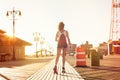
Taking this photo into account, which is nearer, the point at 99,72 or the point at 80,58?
the point at 99,72

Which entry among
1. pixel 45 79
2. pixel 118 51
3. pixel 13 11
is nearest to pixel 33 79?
pixel 45 79

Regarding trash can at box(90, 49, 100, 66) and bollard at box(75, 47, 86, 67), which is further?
trash can at box(90, 49, 100, 66)

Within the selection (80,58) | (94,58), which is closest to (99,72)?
(80,58)

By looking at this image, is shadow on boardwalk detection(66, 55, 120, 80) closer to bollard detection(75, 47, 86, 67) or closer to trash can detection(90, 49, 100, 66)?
bollard detection(75, 47, 86, 67)

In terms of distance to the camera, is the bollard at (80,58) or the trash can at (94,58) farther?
the trash can at (94,58)

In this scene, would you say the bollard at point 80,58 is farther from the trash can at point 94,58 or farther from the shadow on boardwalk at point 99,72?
the shadow on boardwalk at point 99,72

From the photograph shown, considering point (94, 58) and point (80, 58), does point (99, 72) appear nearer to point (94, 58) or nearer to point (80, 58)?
point (80, 58)

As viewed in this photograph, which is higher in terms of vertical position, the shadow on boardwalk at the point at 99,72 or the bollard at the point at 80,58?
the bollard at the point at 80,58

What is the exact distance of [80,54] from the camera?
70.8 feet

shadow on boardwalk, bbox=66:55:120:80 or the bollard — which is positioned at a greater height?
the bollard

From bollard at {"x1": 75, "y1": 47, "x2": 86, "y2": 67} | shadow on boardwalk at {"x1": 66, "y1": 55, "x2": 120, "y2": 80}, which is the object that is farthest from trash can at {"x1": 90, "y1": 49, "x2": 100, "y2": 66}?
shadow on boardwalk at {"x1": 66, "y1": 55, "x2": 120, "y2": 80}

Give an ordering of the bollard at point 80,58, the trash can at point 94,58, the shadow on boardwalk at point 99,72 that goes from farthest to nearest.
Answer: the trash can at point 94,58
the bollard at point 80,58
the shadow on boardwalk at point 99,72

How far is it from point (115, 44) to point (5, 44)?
48457 millimetres

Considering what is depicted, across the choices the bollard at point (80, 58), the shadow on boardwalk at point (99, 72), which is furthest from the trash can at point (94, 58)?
the shadow on boardwalk at point (99, 72)
